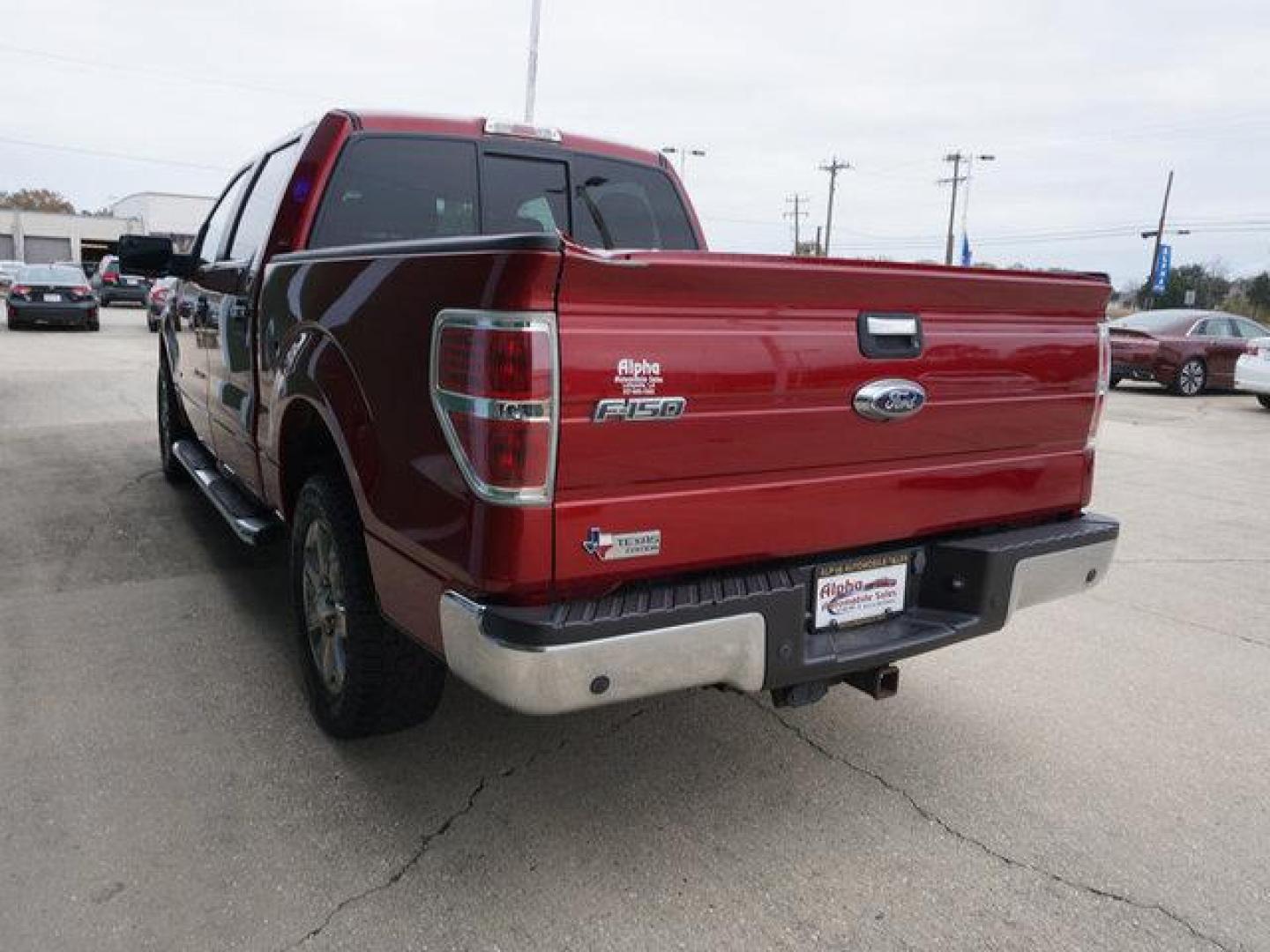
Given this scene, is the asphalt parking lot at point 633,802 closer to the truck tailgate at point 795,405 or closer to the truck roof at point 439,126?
the truck tailgate at point 795,405

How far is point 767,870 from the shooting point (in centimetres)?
265

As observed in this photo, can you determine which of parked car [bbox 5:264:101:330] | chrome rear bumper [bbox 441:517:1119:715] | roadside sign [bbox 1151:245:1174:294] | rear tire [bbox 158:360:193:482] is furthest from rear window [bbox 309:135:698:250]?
roadside sign [bbox 1151:245:1174:294]

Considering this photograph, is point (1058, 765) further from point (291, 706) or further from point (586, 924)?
point (291, 706)

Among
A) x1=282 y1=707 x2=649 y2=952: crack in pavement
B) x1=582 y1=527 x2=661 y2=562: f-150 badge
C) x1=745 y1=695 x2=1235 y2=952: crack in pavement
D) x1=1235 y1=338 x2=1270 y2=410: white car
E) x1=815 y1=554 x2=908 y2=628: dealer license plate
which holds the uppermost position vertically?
x1=1235 y1=338 x2=1270 y2=410: white car

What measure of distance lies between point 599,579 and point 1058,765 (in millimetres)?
1891

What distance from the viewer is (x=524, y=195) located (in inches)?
165

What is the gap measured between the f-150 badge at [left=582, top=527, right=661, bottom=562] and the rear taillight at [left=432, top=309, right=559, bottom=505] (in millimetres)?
163

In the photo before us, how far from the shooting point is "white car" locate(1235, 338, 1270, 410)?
Answer: 14.7m

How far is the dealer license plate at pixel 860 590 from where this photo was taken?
2.71 metres

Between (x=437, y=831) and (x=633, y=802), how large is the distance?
0.58 metres

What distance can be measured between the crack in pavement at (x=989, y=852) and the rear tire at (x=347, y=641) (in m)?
1.27

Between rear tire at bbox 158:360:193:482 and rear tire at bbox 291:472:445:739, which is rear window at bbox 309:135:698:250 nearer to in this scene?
rear tire at bbox 291:472:445:739

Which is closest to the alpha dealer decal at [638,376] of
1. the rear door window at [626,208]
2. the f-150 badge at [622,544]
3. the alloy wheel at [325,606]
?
the f-150 badge at [622,544]

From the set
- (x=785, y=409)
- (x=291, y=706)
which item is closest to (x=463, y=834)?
(x=291, y=706)
